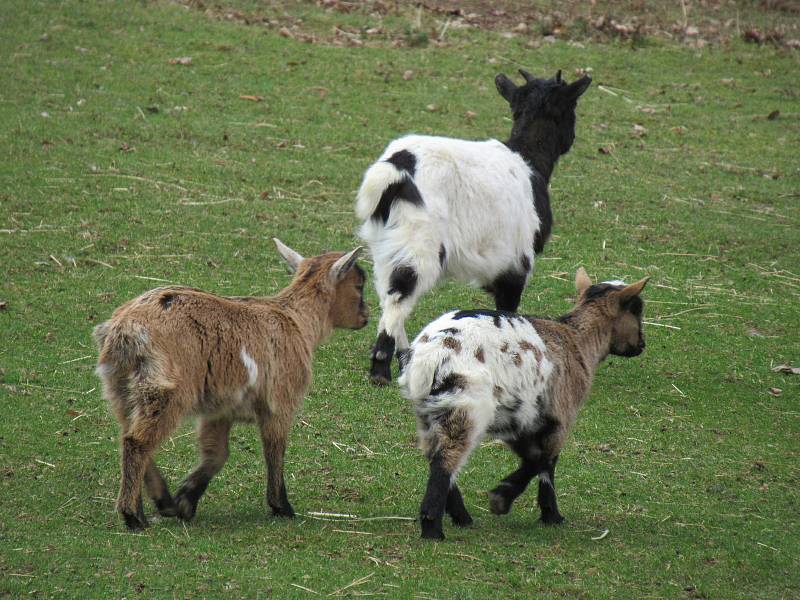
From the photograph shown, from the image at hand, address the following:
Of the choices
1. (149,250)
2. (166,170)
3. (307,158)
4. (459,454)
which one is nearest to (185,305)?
(459,454)

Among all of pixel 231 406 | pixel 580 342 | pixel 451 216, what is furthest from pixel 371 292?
pixel 231 406

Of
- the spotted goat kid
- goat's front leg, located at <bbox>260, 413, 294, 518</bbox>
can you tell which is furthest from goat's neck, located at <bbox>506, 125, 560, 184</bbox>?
goat's front leg, located at <bbox>260, 413, 294, 518</bbox>

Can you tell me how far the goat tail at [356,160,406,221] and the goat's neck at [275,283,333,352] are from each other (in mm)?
1722

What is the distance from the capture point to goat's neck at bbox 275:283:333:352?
7.12m

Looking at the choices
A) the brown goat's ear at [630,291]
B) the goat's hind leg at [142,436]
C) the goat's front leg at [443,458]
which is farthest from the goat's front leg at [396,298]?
the goat's hind leg at [142,436]

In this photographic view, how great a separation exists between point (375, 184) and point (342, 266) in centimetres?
170

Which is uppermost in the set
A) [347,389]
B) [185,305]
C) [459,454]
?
[185,305]

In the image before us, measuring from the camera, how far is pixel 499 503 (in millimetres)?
6957

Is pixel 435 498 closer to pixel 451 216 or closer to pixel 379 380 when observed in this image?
pixel 379 380

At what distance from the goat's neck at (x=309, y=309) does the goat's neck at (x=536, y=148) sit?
3.88 metres

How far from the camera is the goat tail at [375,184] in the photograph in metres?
8.91

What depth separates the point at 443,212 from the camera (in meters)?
9.14

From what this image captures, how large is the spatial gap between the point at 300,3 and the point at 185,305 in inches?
595

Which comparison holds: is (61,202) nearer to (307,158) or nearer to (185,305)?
(307,158)
